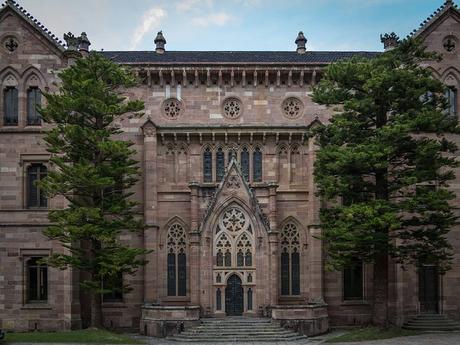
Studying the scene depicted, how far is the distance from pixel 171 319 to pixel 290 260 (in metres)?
8.08

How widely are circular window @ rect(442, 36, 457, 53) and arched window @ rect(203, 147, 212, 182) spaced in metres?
15.0

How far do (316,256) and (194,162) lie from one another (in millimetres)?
8738

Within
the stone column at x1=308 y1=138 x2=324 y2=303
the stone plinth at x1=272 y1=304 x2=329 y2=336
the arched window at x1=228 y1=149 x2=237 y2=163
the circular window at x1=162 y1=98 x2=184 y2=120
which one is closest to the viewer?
the stone plinth at x1=272 y1=304 x2=329 y2=336

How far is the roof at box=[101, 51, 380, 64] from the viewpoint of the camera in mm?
37406

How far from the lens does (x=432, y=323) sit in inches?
1310

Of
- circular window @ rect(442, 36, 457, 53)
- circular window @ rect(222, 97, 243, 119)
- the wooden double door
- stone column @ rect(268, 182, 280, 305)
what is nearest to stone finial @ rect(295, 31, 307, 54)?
circular window @ rect(222, 97, 243, 119)

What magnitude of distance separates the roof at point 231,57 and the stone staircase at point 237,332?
14851 mm

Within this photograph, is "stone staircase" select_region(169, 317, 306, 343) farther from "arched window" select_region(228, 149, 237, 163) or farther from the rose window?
"arched window" select_region(228, 149, 237, 163)

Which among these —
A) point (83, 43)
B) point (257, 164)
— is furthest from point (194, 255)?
point (83, 43)

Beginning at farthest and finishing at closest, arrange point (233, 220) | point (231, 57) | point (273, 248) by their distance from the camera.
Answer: point (231, 57) < point (233, 220) < point (273, 248)

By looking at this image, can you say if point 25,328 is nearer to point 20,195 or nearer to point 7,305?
point 7,305

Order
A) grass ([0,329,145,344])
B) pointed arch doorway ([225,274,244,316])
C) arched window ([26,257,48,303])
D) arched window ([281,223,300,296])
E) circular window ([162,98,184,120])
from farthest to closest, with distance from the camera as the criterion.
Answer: circular window ([162,98,184,120]), arched window ([281,223,300,296]), arched window ([26,257,48,303]), pointed arch doorway ([225,274,244,316]), grass ([0,329,145,344])

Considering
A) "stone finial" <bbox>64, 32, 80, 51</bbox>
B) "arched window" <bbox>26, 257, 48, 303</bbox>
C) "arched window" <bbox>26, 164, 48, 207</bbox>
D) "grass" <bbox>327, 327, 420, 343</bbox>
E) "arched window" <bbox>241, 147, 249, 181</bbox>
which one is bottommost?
"grass" <bbox>327, 327, 420, 343</bbox>

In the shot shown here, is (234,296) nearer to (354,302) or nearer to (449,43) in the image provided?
(354,302)
